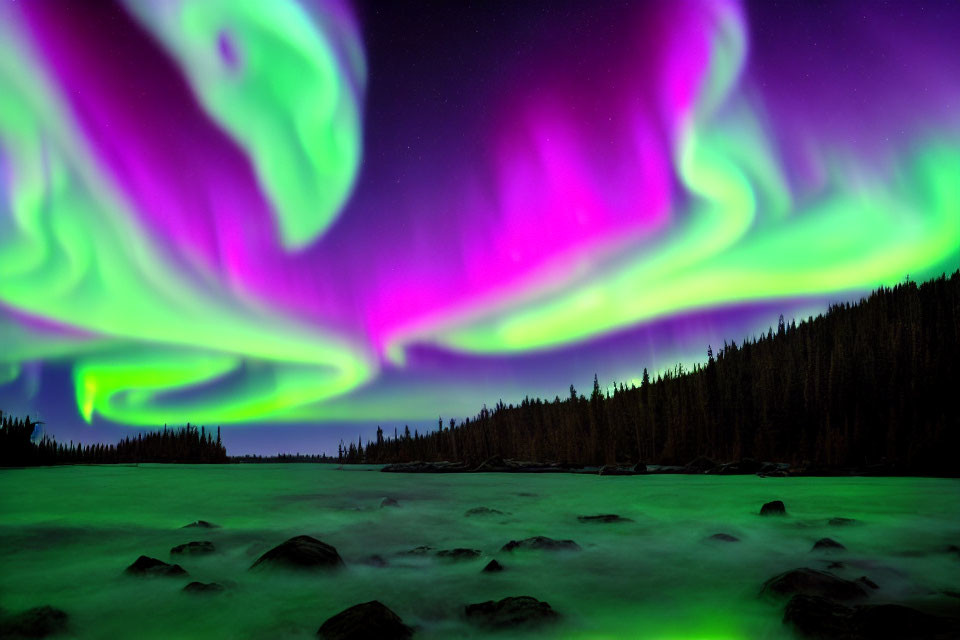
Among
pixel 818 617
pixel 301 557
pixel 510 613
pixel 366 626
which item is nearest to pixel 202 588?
pixel 301 557

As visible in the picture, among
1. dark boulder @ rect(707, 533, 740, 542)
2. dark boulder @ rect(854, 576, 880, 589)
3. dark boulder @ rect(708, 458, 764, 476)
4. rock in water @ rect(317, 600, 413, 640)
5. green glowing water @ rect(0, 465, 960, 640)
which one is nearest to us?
rock in water @ rect(317, 600, 413, 640)

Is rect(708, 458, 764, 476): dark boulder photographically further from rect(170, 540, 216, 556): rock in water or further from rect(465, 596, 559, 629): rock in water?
rect(465, 596, 559, 629): rock in water

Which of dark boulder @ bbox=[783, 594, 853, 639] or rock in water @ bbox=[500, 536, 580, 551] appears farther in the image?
rock in water @ bbox=[500, 536, 580, 551]

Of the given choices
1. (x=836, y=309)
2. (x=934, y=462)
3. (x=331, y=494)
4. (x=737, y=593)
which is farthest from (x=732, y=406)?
(x=737, y=593)

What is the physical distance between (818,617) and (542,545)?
178 inches

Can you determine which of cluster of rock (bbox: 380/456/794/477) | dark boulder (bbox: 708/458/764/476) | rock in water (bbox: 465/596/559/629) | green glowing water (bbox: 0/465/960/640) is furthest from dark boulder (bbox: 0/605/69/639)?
dark boulder (bbox: 708/458/764/476)

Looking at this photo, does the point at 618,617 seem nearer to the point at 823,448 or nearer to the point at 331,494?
the point at 331,494

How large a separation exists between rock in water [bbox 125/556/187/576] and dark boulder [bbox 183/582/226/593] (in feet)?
2.73

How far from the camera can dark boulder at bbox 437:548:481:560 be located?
27.6 feet

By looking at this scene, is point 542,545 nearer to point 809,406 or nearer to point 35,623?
point 35,623

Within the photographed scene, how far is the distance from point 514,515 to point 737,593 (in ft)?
25.2

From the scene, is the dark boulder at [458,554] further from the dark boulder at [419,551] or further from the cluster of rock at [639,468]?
the cluster of rock at [639,468]

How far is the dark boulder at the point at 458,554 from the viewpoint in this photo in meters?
8.42

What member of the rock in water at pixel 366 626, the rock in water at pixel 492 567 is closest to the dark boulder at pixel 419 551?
the rock in water at pixel 492 567
